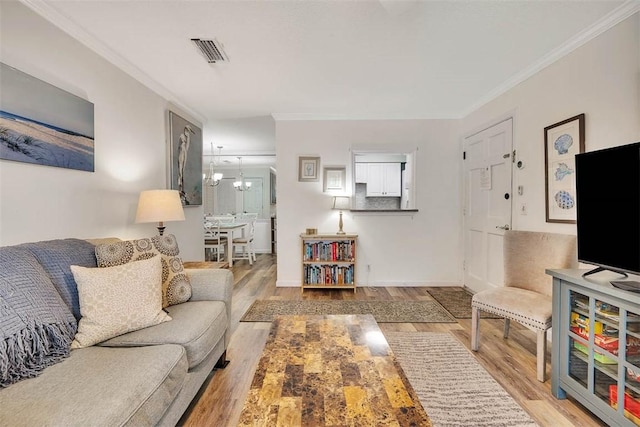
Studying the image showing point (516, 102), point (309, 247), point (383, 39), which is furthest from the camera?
point (309, 247)

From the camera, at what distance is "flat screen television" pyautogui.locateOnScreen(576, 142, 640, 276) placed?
1363mm

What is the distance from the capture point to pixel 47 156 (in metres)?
1.74

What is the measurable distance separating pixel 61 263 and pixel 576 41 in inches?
143

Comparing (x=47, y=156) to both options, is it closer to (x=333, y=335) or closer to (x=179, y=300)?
(x=179, y=300)

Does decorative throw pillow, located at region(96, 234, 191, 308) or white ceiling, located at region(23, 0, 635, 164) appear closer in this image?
decorative throw pillow, located at region(96, 234, 191, 308)

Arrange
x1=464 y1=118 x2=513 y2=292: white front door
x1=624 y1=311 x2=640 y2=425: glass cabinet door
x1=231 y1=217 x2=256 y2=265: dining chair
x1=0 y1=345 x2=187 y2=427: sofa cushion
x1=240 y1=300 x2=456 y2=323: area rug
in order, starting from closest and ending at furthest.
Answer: x1=0 y1=345 x2=187 y2=427: sofa cushion → x1=624 y1=311 x2=640 y2=425: glass cabinet door → x1=240 y1=300 x2=456 y2=323: area rug → x1=464 y1=118 x2=513 y2=292: white front door → x1=231 y1=217 x2=256 y2=265: dining chair

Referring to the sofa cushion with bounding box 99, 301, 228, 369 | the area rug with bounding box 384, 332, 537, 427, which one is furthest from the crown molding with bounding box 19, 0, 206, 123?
the area rug with bounding box 384, 332, 537, 427

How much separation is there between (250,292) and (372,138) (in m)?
2.69

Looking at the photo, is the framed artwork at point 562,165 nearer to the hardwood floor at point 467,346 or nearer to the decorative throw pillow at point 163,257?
the hardwood floor at point 467,346

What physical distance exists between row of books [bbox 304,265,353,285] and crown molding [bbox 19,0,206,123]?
2.65m

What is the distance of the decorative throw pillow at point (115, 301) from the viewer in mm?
1354

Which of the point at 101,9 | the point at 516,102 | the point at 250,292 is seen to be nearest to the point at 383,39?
the point at 516,102

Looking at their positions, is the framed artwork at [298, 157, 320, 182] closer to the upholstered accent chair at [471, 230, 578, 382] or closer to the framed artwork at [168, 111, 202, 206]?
the framed artwork at [168, 111, 202, 206]

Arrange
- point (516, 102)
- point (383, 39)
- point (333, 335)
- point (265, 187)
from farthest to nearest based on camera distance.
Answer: point (265, 187) → point (516, 102) → point (383, 39) → point (333, 335)
